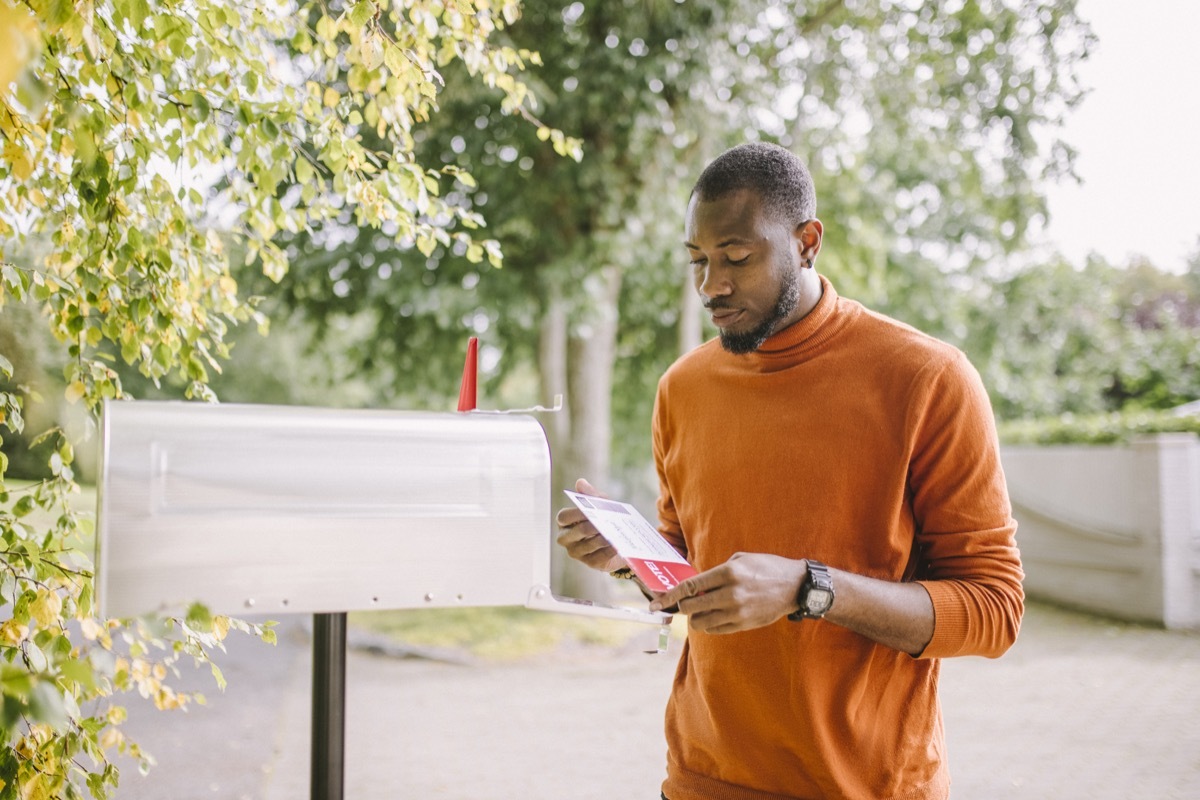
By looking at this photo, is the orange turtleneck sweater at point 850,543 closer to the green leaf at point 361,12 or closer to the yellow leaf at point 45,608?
the green leaf at point 361,12

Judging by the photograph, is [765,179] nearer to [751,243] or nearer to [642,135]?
[751,243]

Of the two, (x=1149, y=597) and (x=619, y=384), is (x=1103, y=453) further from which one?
(x=619, y=384)

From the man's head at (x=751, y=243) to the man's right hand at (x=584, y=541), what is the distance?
483 millimetres

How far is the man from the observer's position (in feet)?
5.61

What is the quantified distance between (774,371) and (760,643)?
21.4 inches

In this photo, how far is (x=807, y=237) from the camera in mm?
2055

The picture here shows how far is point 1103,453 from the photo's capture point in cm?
1080

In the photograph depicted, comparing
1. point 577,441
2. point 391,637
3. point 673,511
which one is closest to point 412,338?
point 577,441

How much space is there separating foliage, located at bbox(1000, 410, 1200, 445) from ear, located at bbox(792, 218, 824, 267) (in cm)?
1009

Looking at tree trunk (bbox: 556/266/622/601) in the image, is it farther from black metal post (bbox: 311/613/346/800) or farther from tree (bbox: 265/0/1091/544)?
black metal post (bbox: 311/613/346/800)

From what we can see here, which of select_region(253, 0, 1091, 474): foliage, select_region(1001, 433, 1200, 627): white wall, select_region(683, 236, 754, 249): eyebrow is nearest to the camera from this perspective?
select_region(683, 236, 754, 249): eyebrow

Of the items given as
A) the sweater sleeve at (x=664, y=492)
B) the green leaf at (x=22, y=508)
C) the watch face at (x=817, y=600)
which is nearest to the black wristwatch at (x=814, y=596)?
the watch face at (x=817, y=600)

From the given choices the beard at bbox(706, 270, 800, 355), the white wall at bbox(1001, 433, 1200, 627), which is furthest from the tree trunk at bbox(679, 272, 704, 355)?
the beard at bbox(706, 270, 800, 355)

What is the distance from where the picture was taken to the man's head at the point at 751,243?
1.96m
